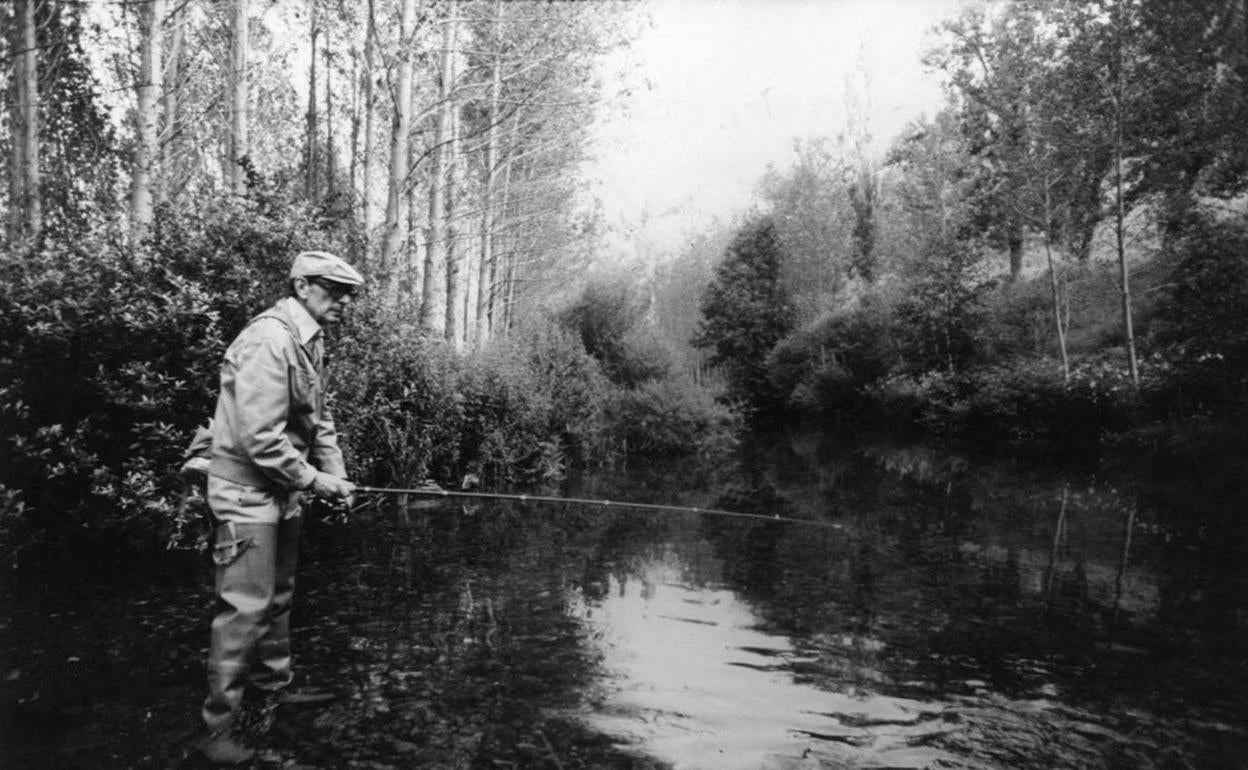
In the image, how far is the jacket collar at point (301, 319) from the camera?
12.1 feet

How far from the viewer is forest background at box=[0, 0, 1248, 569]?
260 inches

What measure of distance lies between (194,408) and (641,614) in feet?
13.8

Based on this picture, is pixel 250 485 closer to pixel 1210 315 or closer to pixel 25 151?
pixel 25 151

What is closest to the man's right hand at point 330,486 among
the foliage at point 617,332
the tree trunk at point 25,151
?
the tree trunk at point 25,151

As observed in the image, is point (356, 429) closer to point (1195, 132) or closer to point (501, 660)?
point (501, 660)

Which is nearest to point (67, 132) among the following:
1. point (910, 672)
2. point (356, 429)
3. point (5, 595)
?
point (356, 429)

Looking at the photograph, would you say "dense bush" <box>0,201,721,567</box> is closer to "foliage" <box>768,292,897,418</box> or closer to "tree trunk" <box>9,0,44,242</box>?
"tree trunk" <box>9,0,44,242</box>

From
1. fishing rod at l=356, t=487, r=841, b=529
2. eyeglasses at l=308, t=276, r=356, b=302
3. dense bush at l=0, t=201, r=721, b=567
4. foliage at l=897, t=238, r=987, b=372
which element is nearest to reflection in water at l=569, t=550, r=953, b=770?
fishing rod at l=356, t=487, r=841, b=529

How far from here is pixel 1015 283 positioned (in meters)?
32.6

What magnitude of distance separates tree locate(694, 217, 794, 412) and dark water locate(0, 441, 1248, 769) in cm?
3005

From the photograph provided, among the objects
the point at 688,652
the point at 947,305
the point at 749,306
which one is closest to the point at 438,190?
the point at 688,652

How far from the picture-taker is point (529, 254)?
95.6 ft

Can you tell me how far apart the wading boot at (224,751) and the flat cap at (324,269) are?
213 centimetres

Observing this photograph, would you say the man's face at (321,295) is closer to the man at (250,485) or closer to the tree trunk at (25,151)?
the man at (250,485)
